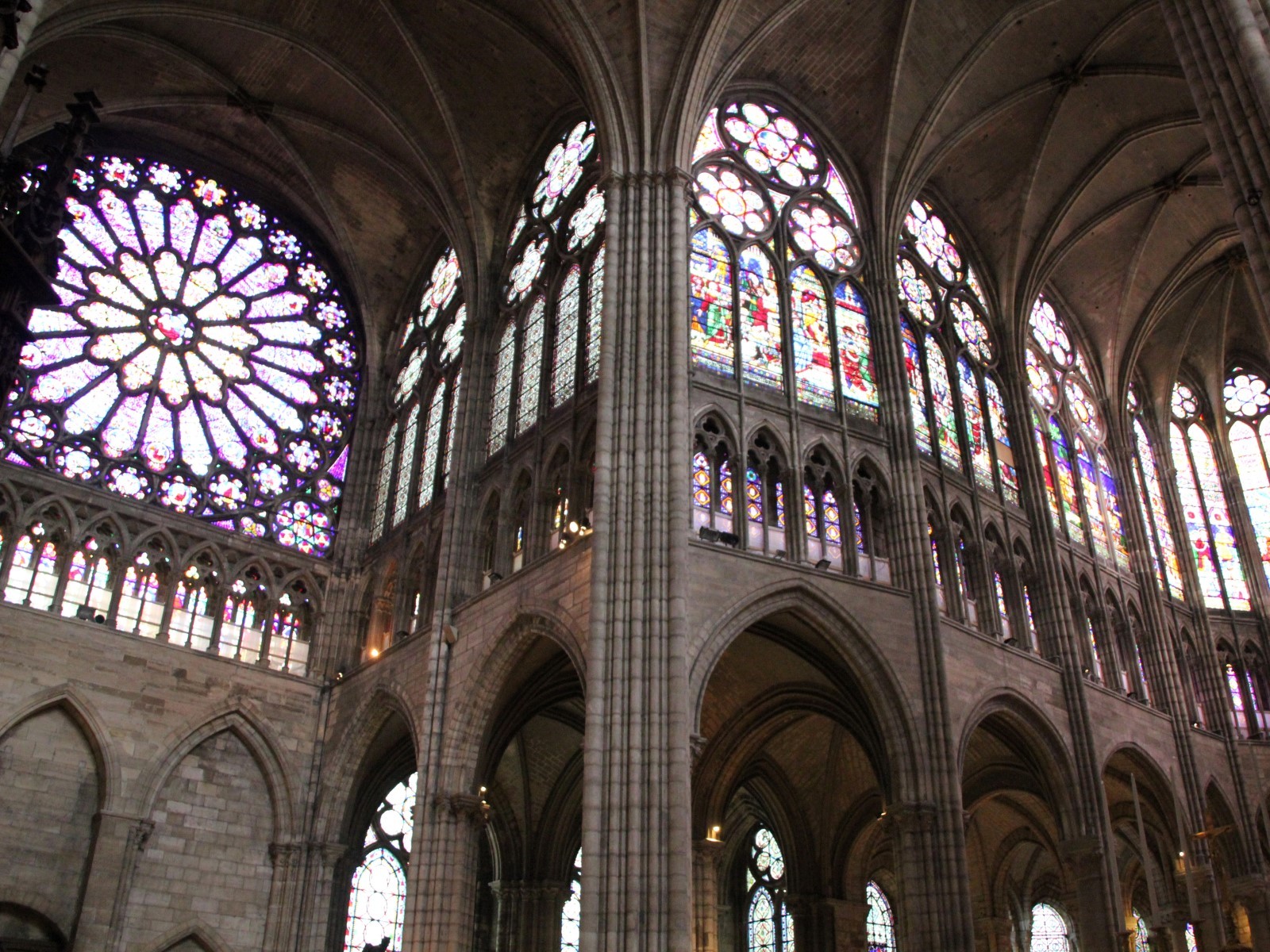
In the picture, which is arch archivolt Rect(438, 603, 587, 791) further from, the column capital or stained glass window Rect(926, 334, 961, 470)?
stained glass window Rect(926, 334, 961, 470)

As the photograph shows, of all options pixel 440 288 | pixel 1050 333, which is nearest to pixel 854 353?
pixel 1050 333

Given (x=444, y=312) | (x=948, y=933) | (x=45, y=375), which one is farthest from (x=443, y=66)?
(x=948, y=933)

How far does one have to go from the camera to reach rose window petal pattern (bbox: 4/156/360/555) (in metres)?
18.3

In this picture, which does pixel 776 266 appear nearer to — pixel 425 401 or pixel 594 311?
pixel 594 311

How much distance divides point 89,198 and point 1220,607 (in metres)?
20.8

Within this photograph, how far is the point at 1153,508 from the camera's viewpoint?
22391 mm

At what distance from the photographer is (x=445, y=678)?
52.3 ft

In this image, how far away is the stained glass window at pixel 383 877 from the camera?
18.0 meters

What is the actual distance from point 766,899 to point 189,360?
13125 millimetres

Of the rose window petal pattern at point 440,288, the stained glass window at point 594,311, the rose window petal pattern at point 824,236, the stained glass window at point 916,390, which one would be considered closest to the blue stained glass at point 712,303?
the stained glass window at point 594,311

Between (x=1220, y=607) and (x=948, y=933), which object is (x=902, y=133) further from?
(x=948, y=933)

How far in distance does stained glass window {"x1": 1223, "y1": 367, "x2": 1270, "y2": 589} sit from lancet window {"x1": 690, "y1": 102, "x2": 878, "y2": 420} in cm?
1052

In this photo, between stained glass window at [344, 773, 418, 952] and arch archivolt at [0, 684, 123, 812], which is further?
stained glass window at [344, 773, 418, 952]

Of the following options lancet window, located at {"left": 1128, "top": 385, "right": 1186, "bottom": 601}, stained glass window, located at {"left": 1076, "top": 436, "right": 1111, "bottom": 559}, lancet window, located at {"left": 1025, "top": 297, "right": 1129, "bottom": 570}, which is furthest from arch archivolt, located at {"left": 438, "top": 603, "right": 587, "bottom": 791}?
lancet window, located at {"left": 1128, "top": 385, "right": 1186, "bottom": 601}
